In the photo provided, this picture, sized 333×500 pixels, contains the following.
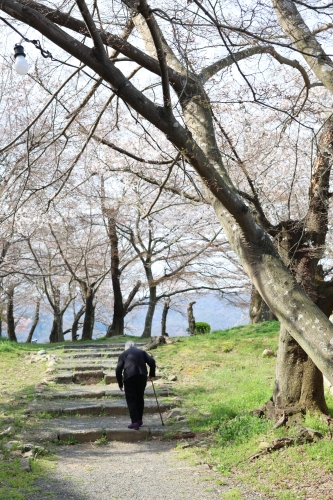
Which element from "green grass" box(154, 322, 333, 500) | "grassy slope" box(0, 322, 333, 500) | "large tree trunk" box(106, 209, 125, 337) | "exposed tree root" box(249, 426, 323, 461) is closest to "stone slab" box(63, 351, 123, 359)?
"grassy slope" box(0, 322, 333, 500)

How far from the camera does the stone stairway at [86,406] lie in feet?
22.9

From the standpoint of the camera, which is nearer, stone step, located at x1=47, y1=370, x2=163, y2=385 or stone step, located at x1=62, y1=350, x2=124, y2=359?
stone step, located at x1=47, y1=370, x2=163, y2=385

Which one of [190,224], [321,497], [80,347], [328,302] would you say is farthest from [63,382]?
[190,224]

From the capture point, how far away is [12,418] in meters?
7.22

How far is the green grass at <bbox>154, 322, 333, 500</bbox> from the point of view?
16.3 ft

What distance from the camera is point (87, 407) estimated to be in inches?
321

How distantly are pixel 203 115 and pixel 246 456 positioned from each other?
12.5 ft

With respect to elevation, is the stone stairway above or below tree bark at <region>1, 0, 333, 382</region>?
below

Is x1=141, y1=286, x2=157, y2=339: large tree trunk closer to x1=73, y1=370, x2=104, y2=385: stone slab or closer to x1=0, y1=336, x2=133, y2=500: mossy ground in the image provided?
x1=0, y1=336, x2=133, y2=500: mossy ground

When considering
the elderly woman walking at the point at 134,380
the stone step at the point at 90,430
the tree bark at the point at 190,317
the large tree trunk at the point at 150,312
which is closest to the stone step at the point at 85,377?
the stone step at the point at 90,430

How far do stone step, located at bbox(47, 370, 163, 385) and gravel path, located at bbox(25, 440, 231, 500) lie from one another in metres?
4.03

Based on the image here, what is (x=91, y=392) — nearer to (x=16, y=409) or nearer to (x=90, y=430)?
(x=16, y=409)

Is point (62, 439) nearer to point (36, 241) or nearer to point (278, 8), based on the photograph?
point (278, 8)

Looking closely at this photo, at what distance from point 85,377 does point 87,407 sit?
2.75 meters
